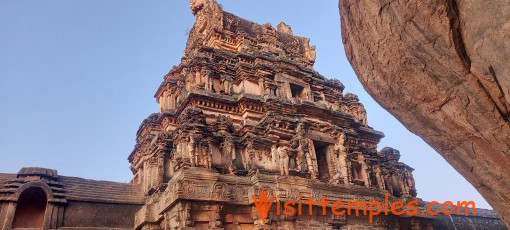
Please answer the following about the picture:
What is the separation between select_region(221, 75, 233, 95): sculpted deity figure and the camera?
15117mm

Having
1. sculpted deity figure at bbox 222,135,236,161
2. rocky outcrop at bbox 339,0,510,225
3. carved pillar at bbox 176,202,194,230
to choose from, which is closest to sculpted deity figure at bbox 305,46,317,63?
sculpted deity figure at bbox 222,135,236,161

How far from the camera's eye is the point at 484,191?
15.0ft

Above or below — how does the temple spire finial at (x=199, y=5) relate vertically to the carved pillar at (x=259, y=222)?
above

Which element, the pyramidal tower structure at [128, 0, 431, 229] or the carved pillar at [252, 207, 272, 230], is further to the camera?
the pyramidal tower structure at [128, 0, 431, 229]

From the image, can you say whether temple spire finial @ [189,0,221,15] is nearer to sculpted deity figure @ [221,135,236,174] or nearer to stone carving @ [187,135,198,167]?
sculpted deity figure @ [221,135,236,174]

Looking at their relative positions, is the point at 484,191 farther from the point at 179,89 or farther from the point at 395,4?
the point at 179,89

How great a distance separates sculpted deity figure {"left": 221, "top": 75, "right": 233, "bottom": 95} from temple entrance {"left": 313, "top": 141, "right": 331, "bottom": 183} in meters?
4.04

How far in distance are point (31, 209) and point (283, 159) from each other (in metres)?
9.33

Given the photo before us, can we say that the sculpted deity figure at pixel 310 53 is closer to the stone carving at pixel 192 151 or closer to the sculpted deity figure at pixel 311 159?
the sculpted deity figure at pixel 311 159

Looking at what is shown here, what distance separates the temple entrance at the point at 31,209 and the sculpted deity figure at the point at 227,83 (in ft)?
25.5

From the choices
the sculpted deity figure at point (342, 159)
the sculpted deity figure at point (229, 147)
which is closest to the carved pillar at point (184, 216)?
the sculpted deity figure at point (229, 147)

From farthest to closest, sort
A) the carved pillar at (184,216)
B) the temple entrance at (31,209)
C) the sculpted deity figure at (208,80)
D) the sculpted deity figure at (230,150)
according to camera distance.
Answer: the sculpted deity figure at (208,80) < the temple entrance at (31,209) < the sculpted deity figure at (230,150) < the carved pillar at (184,216)

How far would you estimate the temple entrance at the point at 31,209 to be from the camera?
42.7ft

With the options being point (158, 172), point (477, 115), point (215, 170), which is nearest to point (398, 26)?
point (477, 115)
